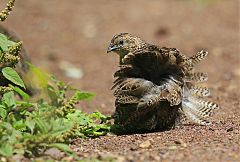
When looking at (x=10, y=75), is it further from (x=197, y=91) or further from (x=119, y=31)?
(x=119, y=31)

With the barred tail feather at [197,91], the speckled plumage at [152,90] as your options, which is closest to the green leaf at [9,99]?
the speckled plumage at [152,90]

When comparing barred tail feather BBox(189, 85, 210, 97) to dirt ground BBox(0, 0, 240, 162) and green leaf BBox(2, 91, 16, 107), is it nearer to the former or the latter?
dirt ground BBox(0, 0, 240, 162)

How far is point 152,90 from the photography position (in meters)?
5.38

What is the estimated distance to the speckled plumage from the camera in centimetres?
534

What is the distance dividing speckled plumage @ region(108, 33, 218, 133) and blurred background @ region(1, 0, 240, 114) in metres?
3.35

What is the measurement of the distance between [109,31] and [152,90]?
6915mm

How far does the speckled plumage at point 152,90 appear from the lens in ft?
17.5

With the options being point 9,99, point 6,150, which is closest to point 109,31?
point 9,99

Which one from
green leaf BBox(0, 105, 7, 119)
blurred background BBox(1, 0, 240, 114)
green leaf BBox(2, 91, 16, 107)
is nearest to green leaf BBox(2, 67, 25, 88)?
green leaf BBox(2, 91, 16, 107)

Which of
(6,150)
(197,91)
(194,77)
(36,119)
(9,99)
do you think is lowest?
(6,150)

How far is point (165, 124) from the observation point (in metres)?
5.46

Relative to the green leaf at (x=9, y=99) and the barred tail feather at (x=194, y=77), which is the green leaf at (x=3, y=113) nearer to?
the green leaf at (x=9, y=99)

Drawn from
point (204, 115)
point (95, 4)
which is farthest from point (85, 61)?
point (204, 115)

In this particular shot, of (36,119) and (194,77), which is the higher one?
(194,77)
